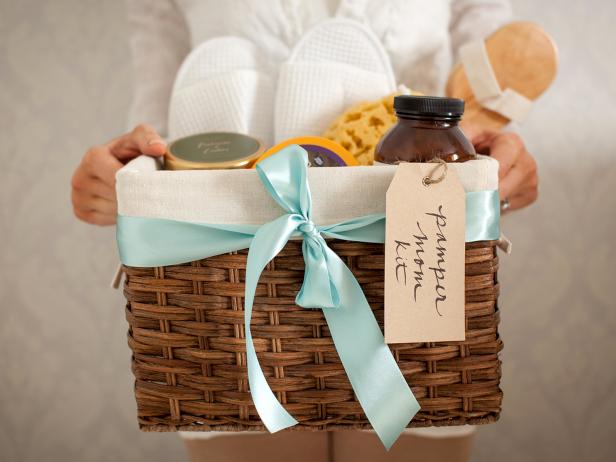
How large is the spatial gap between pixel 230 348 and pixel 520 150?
40cm

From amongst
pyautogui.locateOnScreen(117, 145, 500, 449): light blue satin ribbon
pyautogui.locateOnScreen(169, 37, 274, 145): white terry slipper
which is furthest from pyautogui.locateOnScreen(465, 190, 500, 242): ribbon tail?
pyautogui.locateOnScreen(169, 37, 274, 145): white terry slipper

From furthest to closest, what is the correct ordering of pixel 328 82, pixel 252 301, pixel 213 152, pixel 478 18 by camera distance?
pixel 478 18, pixel 328 82, pixel 213 152, pixel 252 301

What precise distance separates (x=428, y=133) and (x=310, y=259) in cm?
15

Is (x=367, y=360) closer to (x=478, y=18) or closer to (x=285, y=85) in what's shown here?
(x=285, y=85)

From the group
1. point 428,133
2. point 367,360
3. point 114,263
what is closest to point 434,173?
point 428,133

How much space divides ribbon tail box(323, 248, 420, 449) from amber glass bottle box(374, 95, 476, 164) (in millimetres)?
112

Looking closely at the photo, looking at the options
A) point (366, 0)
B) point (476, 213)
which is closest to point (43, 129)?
point (366, 0)

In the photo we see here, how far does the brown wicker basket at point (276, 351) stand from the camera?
0.47 m

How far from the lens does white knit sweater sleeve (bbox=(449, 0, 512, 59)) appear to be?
0.90 m

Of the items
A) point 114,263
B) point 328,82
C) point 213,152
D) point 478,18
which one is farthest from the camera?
point 114,263

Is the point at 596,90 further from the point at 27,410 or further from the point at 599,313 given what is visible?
the point at 27,410

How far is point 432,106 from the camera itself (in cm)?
47

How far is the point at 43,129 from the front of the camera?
44.6 inches

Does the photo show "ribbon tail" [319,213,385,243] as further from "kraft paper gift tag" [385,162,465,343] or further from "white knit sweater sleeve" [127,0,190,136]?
"white knit sweater sleeve" [127,0,190,136]
